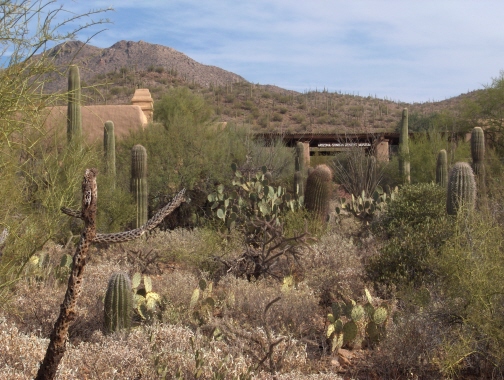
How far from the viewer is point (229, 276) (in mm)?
7840

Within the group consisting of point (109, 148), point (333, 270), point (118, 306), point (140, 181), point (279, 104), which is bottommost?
point (333, 270)

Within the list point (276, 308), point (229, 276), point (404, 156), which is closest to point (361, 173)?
point (404, 156)

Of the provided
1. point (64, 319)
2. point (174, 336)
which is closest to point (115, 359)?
point (174, 336)

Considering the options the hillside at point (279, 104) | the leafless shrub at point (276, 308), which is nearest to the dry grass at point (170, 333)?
the leafless shrub at point (276, 308)

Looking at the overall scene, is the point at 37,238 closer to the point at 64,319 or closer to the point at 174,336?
the point at 64,319

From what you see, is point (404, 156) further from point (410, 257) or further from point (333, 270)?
point (410, 257)

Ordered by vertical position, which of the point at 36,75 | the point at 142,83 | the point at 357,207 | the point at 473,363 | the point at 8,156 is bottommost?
the point at 473,363

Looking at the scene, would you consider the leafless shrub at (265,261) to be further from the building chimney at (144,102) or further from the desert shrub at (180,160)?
the building chimney at (144,102)

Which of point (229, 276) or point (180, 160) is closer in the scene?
point (229, 276)

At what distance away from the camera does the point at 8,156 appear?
4.21 m

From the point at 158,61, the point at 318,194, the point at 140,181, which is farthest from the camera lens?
the point at 158,61

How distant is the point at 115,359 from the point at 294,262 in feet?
13.6

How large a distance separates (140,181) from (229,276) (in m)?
5.08

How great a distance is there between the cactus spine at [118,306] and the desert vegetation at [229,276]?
11mm
